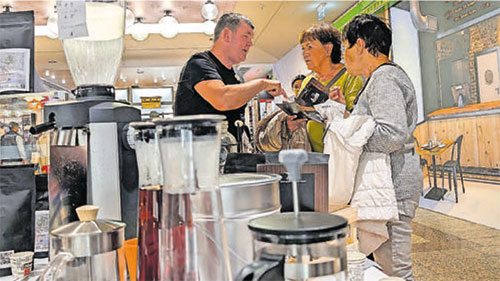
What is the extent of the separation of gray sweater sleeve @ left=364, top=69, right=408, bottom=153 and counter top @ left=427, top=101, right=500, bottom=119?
2776 mm

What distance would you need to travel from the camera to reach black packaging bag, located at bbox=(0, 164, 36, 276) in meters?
0.99

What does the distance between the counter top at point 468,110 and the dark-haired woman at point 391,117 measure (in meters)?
2.65

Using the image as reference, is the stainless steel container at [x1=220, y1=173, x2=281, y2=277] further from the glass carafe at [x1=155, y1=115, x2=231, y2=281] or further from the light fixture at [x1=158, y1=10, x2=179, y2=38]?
the light fixture at [x1=158, y1=10, x2=179, y2=38]

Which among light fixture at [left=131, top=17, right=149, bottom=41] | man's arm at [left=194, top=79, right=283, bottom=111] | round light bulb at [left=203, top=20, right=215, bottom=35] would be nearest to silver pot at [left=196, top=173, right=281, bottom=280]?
man's arm at [left=194, top=79, right=283, bottom=111]

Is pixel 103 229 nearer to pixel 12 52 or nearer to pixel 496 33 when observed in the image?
pixel 12 52

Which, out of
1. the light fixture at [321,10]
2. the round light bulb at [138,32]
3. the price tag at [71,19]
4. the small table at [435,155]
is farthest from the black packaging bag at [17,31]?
the light fixture at [321,10]

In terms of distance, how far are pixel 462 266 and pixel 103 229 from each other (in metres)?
3.36

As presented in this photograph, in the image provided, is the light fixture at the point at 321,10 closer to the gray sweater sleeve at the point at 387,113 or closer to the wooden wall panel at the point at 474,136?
the wooden wall panel at the point at 474,136

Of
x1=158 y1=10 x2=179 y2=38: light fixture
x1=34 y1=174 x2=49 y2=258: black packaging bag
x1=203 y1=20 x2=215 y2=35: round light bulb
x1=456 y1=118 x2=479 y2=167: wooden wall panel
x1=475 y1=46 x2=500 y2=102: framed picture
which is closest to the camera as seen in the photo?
x1=34 y1=174 x2=49 y2=258: black packaging bag

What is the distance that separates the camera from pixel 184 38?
7258 millimetres

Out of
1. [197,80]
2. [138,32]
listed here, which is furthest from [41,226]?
[138,32]

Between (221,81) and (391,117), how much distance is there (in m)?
0.73

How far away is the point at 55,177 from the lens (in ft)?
2.43

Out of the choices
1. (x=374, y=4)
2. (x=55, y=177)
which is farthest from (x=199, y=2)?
(x=55, y=177)
